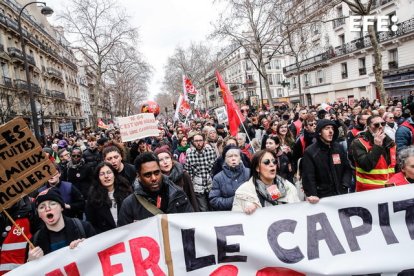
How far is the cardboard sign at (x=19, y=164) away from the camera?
9.11 ft

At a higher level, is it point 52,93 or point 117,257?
point 52,93

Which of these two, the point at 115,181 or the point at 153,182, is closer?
the point at 153,182

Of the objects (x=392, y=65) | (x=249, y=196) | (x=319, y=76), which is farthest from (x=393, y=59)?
(x=249, y=196)

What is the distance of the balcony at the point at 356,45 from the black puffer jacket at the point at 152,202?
2581cm

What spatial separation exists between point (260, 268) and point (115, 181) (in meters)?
1.99

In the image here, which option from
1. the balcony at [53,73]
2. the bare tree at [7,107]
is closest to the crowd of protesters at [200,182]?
the bare tree at [7,107]

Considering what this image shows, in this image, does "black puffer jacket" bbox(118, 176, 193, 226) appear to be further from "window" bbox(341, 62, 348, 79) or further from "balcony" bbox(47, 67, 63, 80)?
"balcony" bbox(47, 67, 63, 80)

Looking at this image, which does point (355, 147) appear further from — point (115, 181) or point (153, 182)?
point (115, 181)

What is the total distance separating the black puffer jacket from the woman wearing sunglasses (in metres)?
0.51

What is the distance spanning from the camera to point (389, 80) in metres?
25.7

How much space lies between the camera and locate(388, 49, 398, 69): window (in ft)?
84.3

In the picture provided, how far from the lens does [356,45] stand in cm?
2978

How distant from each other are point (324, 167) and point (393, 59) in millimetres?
26506

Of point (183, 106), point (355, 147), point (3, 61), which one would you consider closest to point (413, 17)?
point (183, 106)
